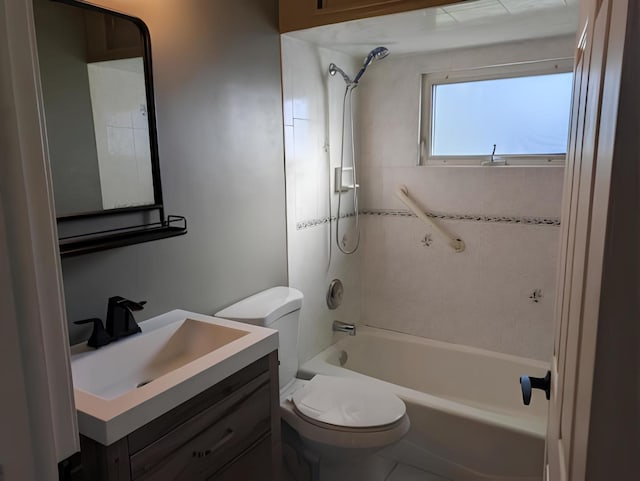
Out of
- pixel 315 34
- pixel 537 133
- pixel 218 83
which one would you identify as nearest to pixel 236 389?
pixel 218 83

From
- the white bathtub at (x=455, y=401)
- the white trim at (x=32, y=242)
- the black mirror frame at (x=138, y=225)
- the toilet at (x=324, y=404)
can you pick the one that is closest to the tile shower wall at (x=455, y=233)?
the white bathtub at (x=455, y=401)

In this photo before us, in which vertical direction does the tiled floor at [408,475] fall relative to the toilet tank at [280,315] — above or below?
below

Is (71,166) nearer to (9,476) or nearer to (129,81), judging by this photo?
(129,81)

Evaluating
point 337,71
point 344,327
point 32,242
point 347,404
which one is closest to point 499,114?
point 337,71

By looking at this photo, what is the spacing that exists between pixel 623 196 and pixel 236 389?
1.30 meters

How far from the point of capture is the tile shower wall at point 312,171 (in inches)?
93.0

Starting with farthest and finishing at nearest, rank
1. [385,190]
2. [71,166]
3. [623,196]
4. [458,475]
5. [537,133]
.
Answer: [385,190] < [537,133] < [458,475] < [71,166] < [623,196]

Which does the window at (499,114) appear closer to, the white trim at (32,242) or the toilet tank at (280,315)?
the toilet tank at (280,315)

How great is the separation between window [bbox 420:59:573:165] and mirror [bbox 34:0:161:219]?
174cm

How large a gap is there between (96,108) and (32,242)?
1.21m

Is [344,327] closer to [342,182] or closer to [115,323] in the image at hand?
[342,182]

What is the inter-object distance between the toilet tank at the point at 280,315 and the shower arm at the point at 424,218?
3.30ft

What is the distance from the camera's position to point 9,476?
0.42 metres

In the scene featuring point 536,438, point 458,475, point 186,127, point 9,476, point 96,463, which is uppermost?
point 186,127
